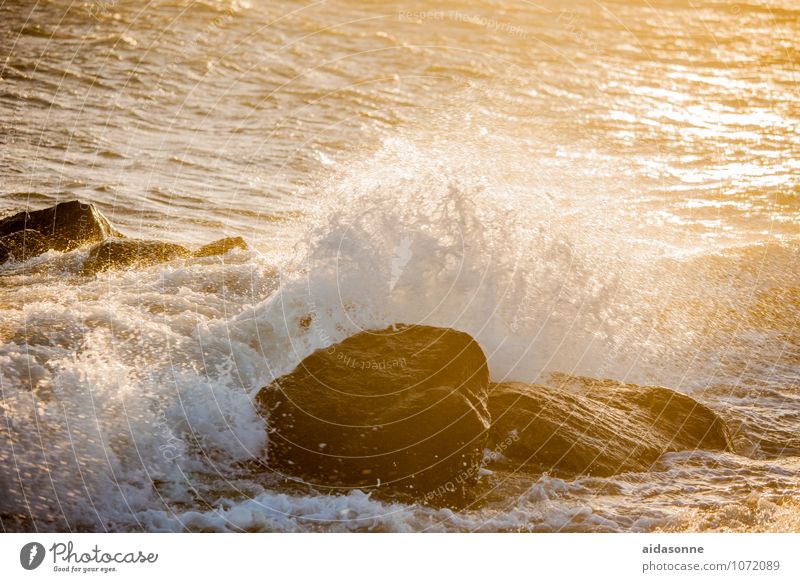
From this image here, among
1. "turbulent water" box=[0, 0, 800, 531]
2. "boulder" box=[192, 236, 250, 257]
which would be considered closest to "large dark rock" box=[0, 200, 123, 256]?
"turbulent water" box=[0, 0, 800, 531]

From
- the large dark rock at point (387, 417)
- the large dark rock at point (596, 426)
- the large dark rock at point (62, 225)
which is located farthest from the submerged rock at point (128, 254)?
the large dark rock at point (596, 426)

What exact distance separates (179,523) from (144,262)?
543 centimetres

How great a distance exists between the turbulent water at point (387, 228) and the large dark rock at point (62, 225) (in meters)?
0.42

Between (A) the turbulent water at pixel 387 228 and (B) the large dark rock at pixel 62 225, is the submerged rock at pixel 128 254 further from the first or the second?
(B) the large dark rock at pixel 62 225

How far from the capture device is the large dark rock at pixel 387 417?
7453 mm

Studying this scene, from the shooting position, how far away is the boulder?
39.9ft

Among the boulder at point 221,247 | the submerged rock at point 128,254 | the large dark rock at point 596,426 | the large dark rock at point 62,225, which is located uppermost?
the large dark rock at point 62,225

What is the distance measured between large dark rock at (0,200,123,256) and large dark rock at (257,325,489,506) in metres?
5.31

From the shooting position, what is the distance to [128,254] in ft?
38.0

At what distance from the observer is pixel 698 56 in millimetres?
26156

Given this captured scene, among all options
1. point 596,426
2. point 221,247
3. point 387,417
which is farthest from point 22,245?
point 596,426

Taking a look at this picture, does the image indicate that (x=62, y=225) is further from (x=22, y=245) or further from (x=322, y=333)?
(x=322, y=333)
